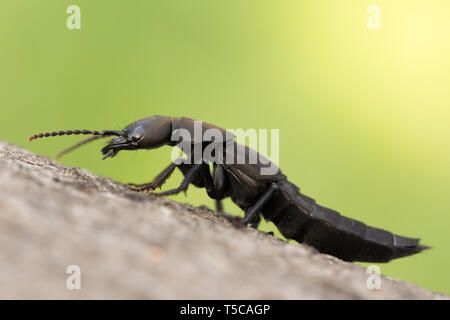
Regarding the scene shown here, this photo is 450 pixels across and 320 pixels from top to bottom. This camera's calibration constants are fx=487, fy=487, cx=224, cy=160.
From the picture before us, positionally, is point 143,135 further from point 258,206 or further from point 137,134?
point 258,206

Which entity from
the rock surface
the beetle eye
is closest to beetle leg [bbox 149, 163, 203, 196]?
the beetle eye

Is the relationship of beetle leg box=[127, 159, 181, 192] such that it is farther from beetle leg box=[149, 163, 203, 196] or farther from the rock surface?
the rock surface

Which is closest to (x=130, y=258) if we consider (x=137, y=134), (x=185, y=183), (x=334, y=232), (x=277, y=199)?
(x=185, y=183)

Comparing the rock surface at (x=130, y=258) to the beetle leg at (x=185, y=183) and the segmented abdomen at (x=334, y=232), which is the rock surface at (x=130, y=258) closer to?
the beetle leg at (x=185, y=183)

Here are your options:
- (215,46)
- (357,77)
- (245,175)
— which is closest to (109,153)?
(245,175)

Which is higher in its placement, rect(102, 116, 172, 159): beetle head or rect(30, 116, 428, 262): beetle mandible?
rect(102, 116, 172, 159): beetle head

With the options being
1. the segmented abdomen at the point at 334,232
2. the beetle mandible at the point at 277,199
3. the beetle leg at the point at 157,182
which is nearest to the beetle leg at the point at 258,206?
the beetle mandible at the point at 277,199
